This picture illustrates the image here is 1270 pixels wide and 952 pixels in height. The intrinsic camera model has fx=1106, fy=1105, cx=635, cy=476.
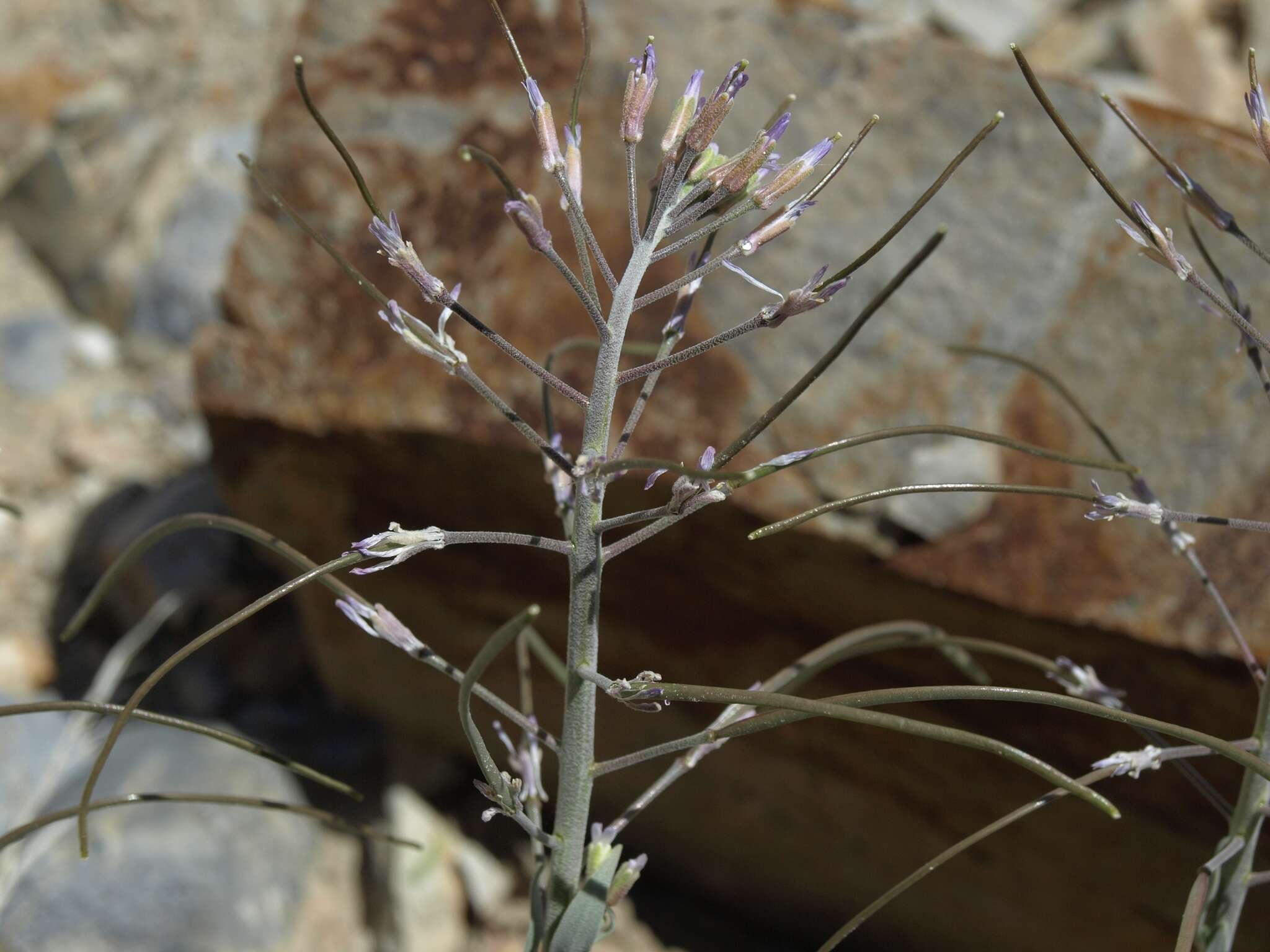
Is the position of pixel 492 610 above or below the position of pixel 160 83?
below

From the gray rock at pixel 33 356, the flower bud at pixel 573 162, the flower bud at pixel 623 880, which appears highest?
the flower bud at pixel 573 162

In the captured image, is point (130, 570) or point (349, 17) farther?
point (130, 570)

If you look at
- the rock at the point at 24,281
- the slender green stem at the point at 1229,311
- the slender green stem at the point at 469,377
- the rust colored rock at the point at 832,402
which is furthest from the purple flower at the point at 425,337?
the rock at the point at 24,281

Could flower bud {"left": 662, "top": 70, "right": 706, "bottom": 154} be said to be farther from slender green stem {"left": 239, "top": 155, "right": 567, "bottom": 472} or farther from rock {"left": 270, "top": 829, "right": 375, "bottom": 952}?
rock {"left": 270, "top": 829, "right": 375, "bottom": 952}

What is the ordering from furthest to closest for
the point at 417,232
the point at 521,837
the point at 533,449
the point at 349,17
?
the point at 521,837, the point at 349,17, the point at 417,232, the point at 533,449

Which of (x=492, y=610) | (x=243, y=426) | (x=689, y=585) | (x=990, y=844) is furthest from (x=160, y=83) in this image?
(x=990, y=844)

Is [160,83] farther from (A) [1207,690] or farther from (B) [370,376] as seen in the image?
(A) [1207,690]

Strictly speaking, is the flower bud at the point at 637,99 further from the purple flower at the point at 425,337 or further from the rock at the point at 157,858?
the rock at the point at 157,858

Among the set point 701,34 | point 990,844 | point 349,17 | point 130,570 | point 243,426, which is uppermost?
point 701,34
